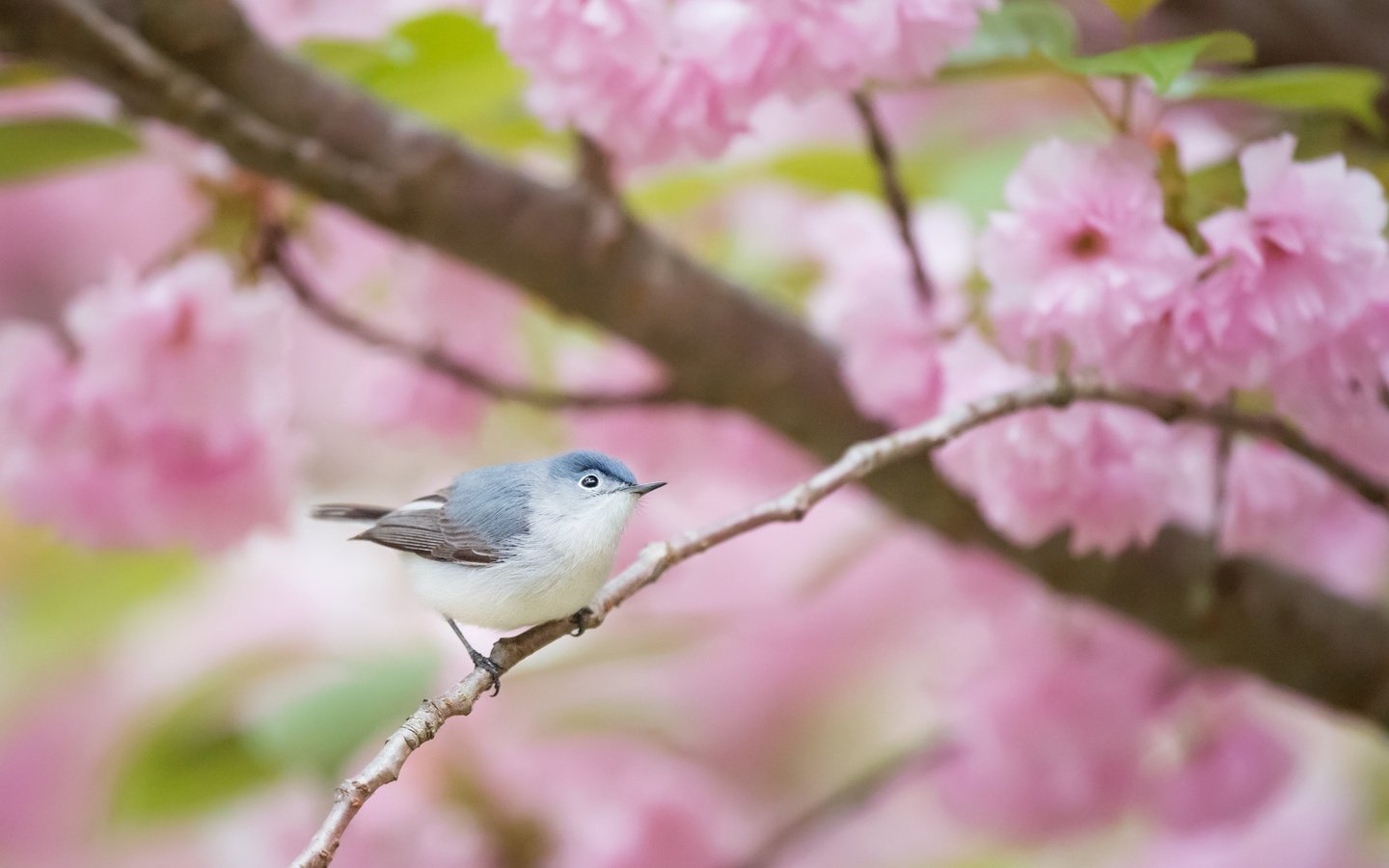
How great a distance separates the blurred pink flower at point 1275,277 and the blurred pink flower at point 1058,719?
0.43m

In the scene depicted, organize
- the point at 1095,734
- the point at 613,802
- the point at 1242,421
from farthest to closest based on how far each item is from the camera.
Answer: the point at 613,802 → the point at 1095,734 → the point at 1242,421

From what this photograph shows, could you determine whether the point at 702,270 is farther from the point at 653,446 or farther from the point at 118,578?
the point at 118,578

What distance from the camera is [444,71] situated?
74cm

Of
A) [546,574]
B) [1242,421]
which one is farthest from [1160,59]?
[546,574]

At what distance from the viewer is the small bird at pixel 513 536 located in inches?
17.5

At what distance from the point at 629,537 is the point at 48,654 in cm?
56

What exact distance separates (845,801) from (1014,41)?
568mm

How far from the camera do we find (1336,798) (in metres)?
1.28

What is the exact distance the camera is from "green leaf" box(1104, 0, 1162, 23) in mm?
506

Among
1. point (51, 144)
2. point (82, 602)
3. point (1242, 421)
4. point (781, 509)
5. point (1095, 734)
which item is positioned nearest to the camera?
point (781, 509)

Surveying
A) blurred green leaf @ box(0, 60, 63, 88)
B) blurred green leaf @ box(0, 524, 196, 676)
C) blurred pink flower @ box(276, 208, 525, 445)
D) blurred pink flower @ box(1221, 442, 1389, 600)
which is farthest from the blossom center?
blurred green leaf @ box(0, 524, 196, 676)

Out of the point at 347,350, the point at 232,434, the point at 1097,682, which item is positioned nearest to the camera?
the point at 232,434

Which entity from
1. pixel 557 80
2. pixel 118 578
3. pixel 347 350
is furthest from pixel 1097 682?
pixel 347 350

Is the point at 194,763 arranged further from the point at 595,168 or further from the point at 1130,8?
the point at 1130,8
